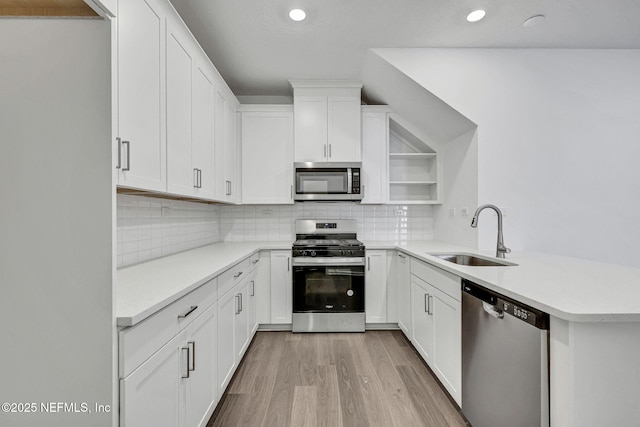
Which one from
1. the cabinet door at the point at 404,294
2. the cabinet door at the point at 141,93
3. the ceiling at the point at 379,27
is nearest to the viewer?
the cabinet door at the point at 141,93

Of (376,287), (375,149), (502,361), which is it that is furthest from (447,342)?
(375,149)

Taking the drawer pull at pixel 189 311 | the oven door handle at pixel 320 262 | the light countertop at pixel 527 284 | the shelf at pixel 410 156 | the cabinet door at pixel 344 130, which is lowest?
the oven door handle at pixel 320 262

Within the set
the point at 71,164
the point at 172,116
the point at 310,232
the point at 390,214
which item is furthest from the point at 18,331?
the point at 390,214

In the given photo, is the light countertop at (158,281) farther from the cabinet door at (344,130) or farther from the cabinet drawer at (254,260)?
the cabinet door at (344,130)

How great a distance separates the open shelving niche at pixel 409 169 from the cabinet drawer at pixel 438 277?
1.17 meters

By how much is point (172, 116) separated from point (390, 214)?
2.59 meters

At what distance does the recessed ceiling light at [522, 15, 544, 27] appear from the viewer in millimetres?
2047

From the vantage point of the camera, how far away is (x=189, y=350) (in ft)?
4.26

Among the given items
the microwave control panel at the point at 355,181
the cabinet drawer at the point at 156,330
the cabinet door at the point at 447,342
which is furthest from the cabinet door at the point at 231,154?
the cabinet door at the point at 447,342

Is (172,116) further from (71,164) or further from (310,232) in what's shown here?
(310,232)

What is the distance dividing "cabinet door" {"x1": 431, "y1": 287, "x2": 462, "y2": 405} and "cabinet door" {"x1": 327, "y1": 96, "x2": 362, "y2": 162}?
1.69 meters

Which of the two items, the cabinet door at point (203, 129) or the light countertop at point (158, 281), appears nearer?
the light countertop at point (158, 281)

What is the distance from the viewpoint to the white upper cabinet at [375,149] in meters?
3.23

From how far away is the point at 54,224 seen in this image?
84 centimetres
